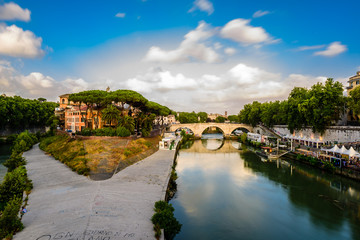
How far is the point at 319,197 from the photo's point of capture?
17.0 meters

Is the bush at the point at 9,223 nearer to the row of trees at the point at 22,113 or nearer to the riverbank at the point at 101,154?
the riverbank at the point at 101,154

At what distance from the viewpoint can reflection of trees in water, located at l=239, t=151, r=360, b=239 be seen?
1324 centimetres

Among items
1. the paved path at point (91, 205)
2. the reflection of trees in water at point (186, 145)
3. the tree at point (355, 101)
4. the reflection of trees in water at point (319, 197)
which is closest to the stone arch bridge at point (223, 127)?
the reflection of trees in water at point (186, 145)

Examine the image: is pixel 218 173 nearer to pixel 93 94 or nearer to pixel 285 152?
pixel 285 152

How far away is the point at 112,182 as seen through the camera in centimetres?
1602

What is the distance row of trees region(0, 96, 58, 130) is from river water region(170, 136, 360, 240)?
148 feet

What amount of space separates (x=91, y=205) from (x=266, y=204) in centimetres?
1269

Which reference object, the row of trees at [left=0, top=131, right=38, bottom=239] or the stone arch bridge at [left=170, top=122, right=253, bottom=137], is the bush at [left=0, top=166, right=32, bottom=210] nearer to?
the row of trees at [left=0, top=131, right=38, bottom=239]

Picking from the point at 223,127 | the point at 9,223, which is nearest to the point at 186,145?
the point at 223,127

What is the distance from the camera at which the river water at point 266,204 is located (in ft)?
39.0

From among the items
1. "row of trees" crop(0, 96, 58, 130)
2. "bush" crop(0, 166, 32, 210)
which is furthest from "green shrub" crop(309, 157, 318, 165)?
"row of trees" crop(0, 96, 58, 130)

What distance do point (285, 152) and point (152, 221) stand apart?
29639mm

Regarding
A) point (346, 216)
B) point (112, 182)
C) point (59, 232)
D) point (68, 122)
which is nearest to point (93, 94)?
point (68, 122)

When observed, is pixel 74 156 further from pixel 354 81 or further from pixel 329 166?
pixel 354 81
